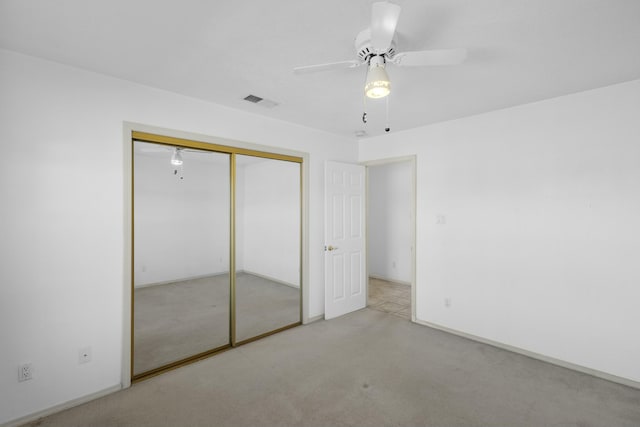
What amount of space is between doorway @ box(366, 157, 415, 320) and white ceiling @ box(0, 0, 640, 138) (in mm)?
3144

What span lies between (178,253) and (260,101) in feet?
6.48

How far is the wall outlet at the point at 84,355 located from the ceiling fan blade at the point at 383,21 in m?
3.02

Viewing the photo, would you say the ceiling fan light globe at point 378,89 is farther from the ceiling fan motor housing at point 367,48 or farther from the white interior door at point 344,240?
the white interior door at point 344,240

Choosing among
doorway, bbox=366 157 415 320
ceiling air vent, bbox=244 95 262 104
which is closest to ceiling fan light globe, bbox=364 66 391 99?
ceiling air vent, bbox=244 95 262 104

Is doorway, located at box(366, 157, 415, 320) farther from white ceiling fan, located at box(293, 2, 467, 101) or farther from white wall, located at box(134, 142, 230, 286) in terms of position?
white ceiling fan, located at box(293, 2, 467, 101)

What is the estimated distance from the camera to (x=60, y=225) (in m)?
2.21

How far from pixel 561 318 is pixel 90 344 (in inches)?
168

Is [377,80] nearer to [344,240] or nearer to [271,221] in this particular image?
[344,240]

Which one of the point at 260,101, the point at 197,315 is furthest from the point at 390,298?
the point at 260,101

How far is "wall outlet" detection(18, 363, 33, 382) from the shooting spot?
2051 millimetres

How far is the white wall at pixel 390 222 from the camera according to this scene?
6012 mm

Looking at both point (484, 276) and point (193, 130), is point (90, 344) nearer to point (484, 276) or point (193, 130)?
point (193, 130)

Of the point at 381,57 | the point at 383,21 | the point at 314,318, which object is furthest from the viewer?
the point at 314,318

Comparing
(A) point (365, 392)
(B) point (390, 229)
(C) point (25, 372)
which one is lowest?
(A) point (365, 392)
